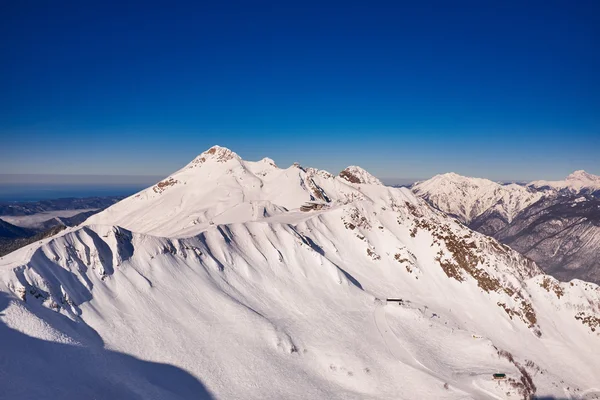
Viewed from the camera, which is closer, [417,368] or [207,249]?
[417,368]

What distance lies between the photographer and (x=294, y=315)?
238ft

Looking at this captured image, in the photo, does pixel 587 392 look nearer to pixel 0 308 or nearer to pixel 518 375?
pixel 518 375

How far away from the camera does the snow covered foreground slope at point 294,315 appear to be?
155ft

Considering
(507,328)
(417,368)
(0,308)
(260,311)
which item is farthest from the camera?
(507,328)

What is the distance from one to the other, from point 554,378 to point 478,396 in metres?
31.2

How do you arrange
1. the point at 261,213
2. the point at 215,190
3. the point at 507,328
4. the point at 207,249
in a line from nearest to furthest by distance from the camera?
the point at 207,249 → the point at 507,328 → the point at 261,213 → the point at 215,190

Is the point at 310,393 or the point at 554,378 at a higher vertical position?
the point at 310,393

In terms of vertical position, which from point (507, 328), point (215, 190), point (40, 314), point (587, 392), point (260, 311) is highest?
point (215, 190)

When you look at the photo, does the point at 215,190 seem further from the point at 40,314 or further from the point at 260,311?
the point at 40,314

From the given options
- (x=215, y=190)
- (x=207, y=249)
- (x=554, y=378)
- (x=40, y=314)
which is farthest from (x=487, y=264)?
(x=215, y=190)

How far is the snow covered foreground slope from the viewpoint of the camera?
155 feet

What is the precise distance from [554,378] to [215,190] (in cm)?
14956

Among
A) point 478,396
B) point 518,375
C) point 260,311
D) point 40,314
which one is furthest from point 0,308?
point 518,375

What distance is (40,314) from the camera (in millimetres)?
47688
